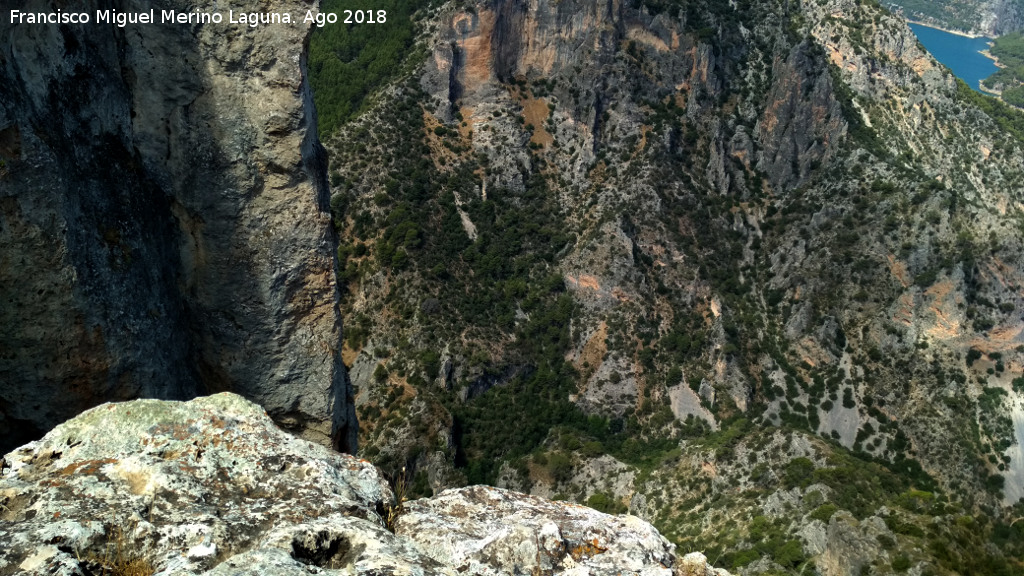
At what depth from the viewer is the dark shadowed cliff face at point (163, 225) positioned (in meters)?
12.4

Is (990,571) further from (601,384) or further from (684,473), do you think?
(601,384)

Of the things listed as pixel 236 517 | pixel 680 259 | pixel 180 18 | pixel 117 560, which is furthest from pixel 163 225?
pixel 680 259

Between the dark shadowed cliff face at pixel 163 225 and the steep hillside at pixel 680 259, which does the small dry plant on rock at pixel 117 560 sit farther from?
the steep hillside at pixel 680 259

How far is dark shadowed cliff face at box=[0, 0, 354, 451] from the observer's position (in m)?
12.4

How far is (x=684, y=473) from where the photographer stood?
205ft

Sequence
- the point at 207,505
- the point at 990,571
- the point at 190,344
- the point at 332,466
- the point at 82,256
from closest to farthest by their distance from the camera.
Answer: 1. the point at 207,505
2. the point at 332,466
3. the point at 82,256
4. the point at 190,344
5. the point at 990,571

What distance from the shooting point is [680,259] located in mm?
86250

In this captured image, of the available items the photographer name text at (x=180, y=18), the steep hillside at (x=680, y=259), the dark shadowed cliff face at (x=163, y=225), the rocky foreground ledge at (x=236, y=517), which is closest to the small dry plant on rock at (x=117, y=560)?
the rocky foreground ledge at (x=236, y=517)

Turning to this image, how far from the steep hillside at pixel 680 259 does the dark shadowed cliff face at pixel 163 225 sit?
42.1 m

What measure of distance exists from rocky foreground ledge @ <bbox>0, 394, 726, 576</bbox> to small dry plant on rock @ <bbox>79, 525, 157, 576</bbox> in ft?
0.04

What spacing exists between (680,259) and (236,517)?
3178 inches

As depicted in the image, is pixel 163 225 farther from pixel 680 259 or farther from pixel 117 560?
pixel 680 259

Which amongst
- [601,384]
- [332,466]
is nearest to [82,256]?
[332,466]

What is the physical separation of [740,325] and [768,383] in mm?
6926
